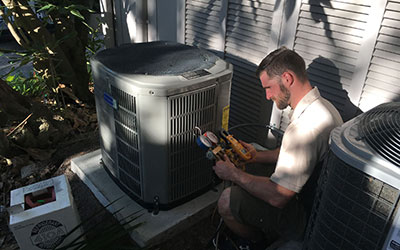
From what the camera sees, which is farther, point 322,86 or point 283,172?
point 322,86

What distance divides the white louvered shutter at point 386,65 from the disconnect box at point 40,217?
187 centimetres

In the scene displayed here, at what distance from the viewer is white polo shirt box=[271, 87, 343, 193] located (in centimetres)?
158

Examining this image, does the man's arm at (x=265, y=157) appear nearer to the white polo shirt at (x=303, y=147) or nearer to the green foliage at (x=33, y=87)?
the white polo shirt at (x=303, y=147)

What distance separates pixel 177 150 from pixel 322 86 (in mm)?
1059

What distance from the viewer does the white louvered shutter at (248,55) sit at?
239cm

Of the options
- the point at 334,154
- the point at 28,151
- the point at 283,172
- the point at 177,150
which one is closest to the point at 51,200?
the point at 177,150

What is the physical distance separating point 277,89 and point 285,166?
1.44 feet

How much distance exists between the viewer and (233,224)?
6.16 ft

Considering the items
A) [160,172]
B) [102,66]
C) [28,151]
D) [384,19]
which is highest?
[384,19]

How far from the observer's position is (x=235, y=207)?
1.81 m

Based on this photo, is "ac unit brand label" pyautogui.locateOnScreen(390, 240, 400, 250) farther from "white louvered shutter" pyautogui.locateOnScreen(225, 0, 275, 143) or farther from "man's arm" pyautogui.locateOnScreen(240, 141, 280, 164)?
"white louvered shutter" pyautogui.locateOnScreen(225, 0, 275, 143)

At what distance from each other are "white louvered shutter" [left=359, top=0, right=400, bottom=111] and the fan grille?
0.64 meters

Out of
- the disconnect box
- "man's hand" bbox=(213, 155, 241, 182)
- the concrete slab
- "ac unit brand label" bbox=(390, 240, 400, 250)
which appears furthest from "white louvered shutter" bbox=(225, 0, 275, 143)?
A: "ac unit brand label" bbox=(390, 240, 400, 250)

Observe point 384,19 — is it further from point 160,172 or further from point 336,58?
point 160,172
